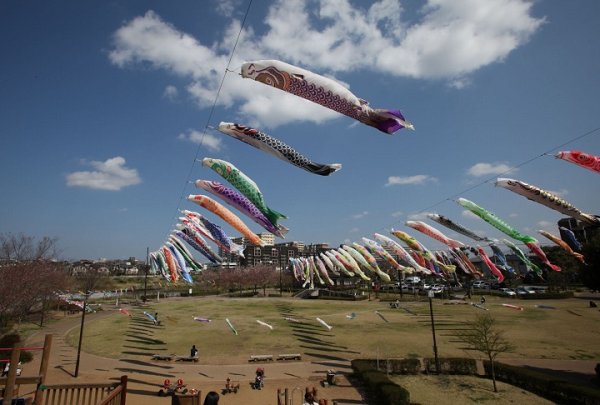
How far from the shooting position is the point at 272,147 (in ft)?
40.4

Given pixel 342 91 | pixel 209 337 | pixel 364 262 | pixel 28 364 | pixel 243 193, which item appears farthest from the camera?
pixel 364 262

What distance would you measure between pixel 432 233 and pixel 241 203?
22.4 m

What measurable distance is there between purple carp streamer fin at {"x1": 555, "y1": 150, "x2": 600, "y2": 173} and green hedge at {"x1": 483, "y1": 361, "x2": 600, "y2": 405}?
9920 mm

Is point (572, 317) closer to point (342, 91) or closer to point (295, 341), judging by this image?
point (295, 341)

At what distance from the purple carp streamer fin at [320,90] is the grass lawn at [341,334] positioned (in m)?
19.0

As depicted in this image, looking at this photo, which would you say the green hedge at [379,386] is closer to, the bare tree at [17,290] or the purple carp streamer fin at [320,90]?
the purple carp streamer fin at [320,90]

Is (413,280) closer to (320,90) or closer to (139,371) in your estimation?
(139,371)

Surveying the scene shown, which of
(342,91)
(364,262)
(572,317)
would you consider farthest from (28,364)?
(572,317)

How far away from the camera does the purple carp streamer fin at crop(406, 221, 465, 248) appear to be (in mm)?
31820

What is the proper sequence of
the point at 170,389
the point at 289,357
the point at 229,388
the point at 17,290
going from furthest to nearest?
the point at 17,290 < the point at 289,357 < the point at 229,388 < the point at 170,389

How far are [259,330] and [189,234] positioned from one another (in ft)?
41.1

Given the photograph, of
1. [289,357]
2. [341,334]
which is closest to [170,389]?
[289,357]

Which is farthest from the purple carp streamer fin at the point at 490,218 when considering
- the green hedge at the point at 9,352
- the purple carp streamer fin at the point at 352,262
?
the green hedge at the point at 9,352

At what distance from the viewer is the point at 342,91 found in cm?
1073
